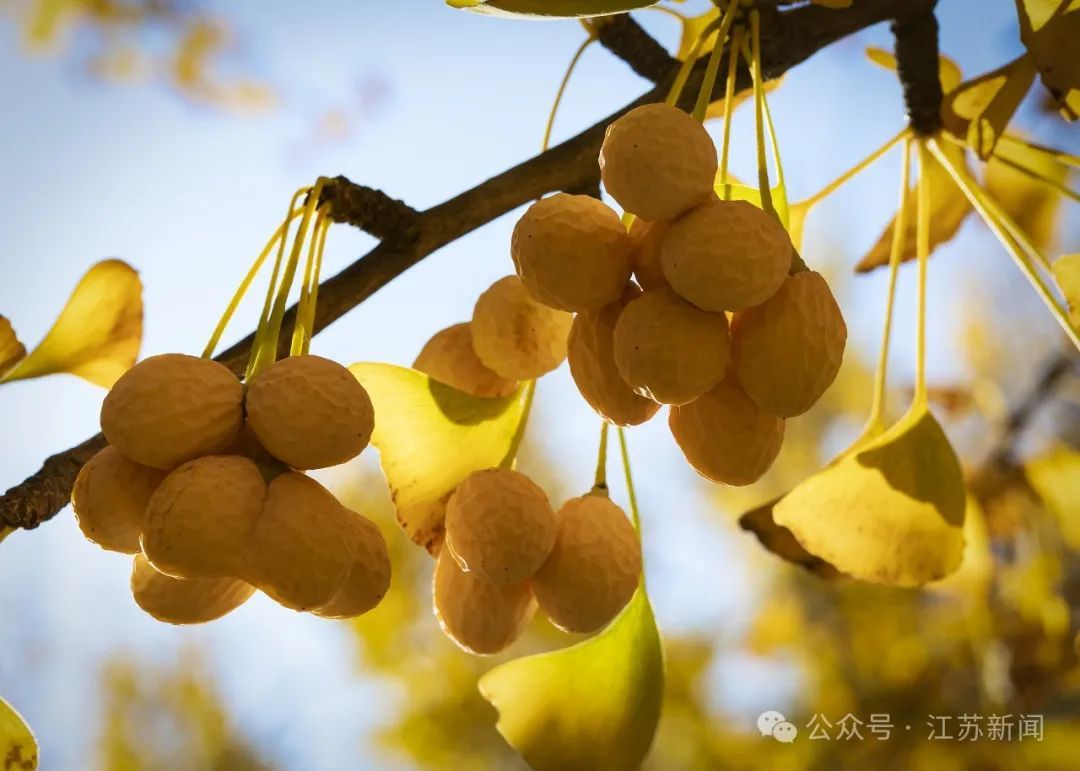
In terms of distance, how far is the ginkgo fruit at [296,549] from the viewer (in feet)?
0.79

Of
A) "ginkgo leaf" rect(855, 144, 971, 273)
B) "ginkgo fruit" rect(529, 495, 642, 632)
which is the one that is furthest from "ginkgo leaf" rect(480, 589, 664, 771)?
"ginkgo leaf" rect(855, 144, 971, 273)

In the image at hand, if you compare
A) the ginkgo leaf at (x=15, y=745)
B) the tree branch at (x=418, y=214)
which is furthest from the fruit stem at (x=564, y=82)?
the ginkgo leaf at (x=15, y=745)

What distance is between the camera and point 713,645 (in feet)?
3.04

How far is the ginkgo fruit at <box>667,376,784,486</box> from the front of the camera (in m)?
0.26

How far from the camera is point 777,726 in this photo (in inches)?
32.9

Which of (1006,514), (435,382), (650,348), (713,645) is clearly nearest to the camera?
(650,348)

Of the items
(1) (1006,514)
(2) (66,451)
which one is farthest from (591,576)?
(1) (1006,514)

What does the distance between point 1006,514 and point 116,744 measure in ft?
2.72

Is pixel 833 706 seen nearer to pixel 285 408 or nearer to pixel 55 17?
pixel 285 408

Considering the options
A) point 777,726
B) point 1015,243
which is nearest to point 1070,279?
point 1015,243

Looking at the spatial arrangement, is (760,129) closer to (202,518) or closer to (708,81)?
(708,81)

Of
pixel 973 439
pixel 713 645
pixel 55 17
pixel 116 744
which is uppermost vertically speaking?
pixel 55 17

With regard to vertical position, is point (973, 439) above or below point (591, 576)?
above

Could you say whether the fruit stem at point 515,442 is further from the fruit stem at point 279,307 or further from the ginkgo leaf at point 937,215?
the ginkgo leaf at point 937,215
